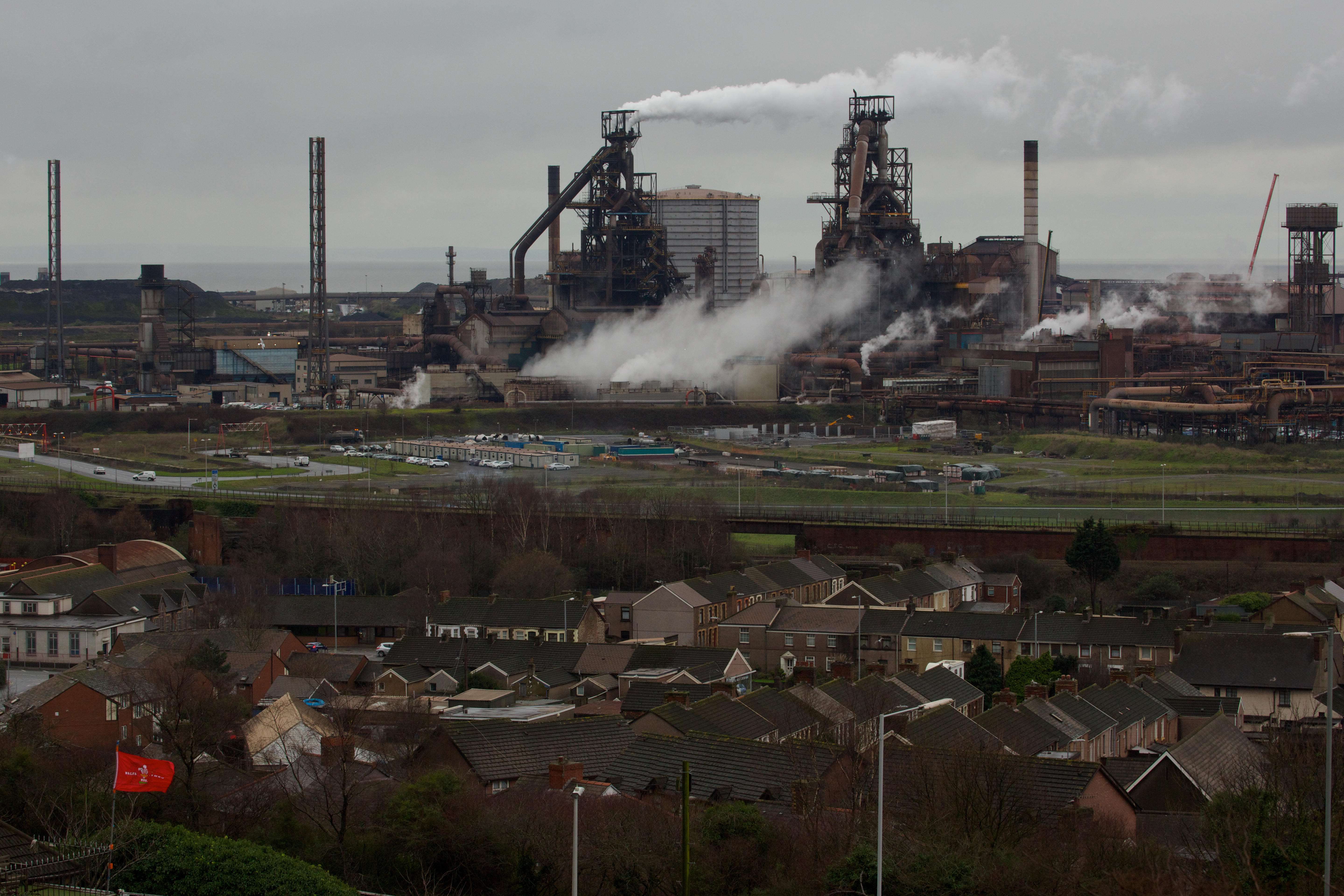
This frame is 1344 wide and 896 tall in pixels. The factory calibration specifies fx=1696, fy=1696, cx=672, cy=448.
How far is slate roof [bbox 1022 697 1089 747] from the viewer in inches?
968

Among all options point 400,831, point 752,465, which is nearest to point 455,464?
point 752,465

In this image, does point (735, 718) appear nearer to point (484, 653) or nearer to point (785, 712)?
point (785, 712)

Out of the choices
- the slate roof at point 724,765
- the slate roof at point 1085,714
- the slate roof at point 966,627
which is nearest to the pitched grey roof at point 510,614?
the slate roof at point 966,627

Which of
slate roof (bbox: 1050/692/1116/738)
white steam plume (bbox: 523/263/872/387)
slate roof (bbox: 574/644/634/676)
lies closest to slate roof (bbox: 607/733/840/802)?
slate roof (bbox: 1050/692/1116/738)

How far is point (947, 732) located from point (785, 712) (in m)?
2.91

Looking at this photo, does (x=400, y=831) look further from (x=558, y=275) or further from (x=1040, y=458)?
(x=558, y=275)

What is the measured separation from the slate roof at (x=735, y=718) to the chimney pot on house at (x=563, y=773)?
10.1 ft

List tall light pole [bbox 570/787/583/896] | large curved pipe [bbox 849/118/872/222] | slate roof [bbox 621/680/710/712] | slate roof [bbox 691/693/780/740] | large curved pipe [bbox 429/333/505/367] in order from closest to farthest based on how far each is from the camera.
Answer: tall light pole [bbox 570/787/583/896], slate roof [bbox 691/693/780/740], slate roof [bbox 621/680/710/712], large curved pipe [bbox 849/118/872/222], large curved pipe [bbox 429/333/505/367]

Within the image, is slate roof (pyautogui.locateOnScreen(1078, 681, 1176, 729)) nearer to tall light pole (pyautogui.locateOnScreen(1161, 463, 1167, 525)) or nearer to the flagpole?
the flagpole

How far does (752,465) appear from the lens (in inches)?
2682

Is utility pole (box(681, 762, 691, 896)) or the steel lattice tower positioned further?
the steel lattice tower

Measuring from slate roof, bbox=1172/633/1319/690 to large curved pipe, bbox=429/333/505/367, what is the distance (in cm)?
6466

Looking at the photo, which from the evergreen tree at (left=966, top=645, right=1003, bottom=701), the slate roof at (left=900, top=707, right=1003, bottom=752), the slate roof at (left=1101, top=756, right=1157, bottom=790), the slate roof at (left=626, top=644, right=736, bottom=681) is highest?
the slate roof at (left=900, top=707, right=1003, bottom=752)

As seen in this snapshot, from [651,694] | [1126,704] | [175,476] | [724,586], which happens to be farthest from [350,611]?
[175,476]
